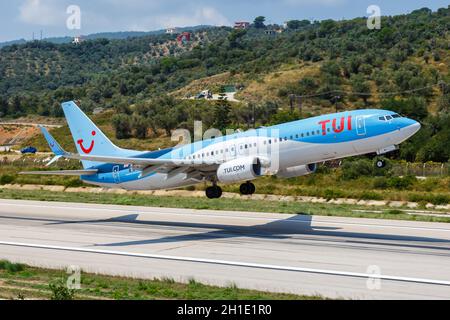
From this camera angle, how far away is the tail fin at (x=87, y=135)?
1950 inches

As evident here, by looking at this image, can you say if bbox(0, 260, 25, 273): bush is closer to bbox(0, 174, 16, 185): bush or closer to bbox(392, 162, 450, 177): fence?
bbox(392, 162, 450, 177): fence

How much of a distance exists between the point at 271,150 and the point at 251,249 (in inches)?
354

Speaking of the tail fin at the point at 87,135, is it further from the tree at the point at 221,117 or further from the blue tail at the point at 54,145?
the tree at the point at 221,117

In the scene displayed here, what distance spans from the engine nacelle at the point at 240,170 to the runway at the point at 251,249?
119 inches

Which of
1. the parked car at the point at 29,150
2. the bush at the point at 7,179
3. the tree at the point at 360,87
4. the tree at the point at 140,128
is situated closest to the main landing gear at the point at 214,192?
the bush at the point at 7,179

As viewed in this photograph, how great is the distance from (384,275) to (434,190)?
4022 centimetres

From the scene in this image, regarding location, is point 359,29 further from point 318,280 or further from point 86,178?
point 318,280

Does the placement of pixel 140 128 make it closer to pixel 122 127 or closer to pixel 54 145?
pixel 122 127

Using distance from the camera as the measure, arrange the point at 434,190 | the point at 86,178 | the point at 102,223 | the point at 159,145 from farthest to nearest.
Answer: the point at 159,145 → the point at 434,190 → the point at 86,178 → the point at 102,223

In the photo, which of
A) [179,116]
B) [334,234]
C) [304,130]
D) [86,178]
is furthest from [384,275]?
[179,116]

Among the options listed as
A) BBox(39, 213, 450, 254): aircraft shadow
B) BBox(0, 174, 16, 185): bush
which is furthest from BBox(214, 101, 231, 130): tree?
BBox(39, 213, 450, 254): aircraft shadow

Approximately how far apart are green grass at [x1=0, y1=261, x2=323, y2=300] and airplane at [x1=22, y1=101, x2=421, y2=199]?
37.1 ft

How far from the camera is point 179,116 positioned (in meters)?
124

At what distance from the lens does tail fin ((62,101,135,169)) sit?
49531 millimetres
